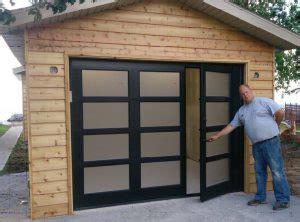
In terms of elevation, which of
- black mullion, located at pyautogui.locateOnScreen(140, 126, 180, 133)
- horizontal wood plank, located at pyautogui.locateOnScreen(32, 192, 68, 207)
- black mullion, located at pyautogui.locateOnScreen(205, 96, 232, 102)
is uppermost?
black mullion, located at pyautogui.locateOnScreen(205, 96, 232, 102)

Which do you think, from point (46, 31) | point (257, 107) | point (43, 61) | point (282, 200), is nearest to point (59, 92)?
point (43, 61)

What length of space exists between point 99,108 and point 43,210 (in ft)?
5.23

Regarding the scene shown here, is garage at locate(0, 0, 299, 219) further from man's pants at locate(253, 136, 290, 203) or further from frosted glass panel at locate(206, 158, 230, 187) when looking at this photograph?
man's pants at locate(253, 136, 290, 203)

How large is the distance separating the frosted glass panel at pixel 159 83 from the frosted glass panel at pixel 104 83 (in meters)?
0.29

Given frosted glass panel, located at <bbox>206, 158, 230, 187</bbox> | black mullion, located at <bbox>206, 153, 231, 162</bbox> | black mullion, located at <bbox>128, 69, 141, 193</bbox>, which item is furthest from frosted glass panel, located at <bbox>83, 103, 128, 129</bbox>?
A: frosted glass panel, located at <bbox>206, 158, 230, 187</bbox>

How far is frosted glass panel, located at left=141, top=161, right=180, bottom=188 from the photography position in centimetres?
548

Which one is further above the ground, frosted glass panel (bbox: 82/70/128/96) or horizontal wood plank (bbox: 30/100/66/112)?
frosted glass panel (bbox: 82/70/128/96)

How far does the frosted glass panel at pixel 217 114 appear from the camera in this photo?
570 centimetres

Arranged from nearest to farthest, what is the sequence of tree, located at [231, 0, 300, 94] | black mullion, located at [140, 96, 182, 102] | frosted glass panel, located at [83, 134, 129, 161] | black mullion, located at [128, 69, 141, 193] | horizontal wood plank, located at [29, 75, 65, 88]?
horizontal wood plank, located at [29, 75, 65, 88], frosted glass panel, located at [83, 134, 129, 161], black mullion, located at [128, 69, 141, 193], black mullion, located at [140, 96, 182, 102], tree, located at [231, 0, 300, 94]

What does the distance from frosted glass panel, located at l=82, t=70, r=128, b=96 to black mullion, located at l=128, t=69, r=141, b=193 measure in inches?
4.1

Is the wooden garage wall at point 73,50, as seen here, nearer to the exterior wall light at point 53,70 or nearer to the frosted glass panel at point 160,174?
the exterior wall light at point 53,70

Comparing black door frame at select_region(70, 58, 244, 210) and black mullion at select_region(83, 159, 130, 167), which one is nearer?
black door frame at select_region(70, 58, 244, 210)

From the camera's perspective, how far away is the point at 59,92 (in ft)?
15.8

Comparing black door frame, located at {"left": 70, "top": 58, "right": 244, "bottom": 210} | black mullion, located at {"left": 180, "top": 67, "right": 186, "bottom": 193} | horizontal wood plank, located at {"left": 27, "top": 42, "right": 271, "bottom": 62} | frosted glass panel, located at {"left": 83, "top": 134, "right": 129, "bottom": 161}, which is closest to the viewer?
horizontal wood plank, located at {"left": 27, "top": 42, "right": 271, "bottom": 62}
